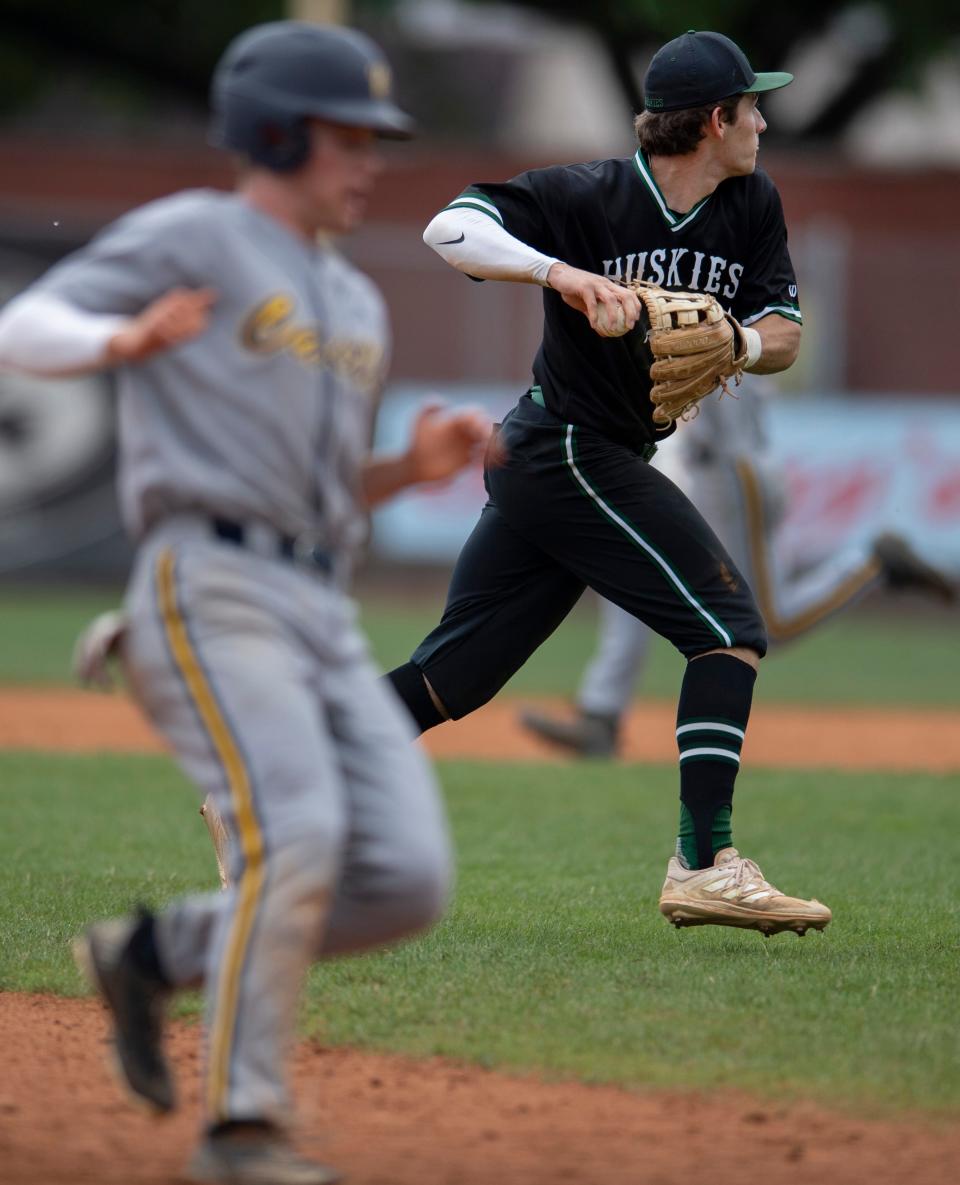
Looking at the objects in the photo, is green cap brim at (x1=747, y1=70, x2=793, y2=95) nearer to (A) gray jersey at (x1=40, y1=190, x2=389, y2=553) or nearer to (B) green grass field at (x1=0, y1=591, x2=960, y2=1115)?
(A) gray jersey at (x1=40, y1=190, x2=389, y2=553)

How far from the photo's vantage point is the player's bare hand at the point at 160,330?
3.14 meters

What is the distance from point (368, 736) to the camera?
349cm

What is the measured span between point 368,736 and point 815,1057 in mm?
1306

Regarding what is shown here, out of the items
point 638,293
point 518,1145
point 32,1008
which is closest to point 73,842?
point 32,1008

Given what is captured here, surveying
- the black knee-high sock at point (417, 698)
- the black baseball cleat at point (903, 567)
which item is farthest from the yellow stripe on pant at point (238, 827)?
the black baseball cleat at point (903, 567)

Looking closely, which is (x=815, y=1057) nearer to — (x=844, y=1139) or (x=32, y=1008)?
(x=844, y=1139)

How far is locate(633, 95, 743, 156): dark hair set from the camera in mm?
5023

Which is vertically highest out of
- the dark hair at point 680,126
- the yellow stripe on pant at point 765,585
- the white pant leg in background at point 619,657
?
the dark hair at point 680,126

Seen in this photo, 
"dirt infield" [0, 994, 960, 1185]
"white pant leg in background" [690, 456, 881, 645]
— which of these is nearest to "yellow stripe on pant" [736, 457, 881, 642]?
"white pant leg in background" [690, 456, 881, 645]

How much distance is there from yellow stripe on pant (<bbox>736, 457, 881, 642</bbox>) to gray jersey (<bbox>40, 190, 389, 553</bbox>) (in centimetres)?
560

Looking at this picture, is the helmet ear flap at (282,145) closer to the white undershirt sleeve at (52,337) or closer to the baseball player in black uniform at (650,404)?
the white undershirt sleeve at (52,337)

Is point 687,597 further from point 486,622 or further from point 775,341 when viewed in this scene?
point 775,341

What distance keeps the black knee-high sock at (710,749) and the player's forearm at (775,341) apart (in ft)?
2.60

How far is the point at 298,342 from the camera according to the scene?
339 cm
